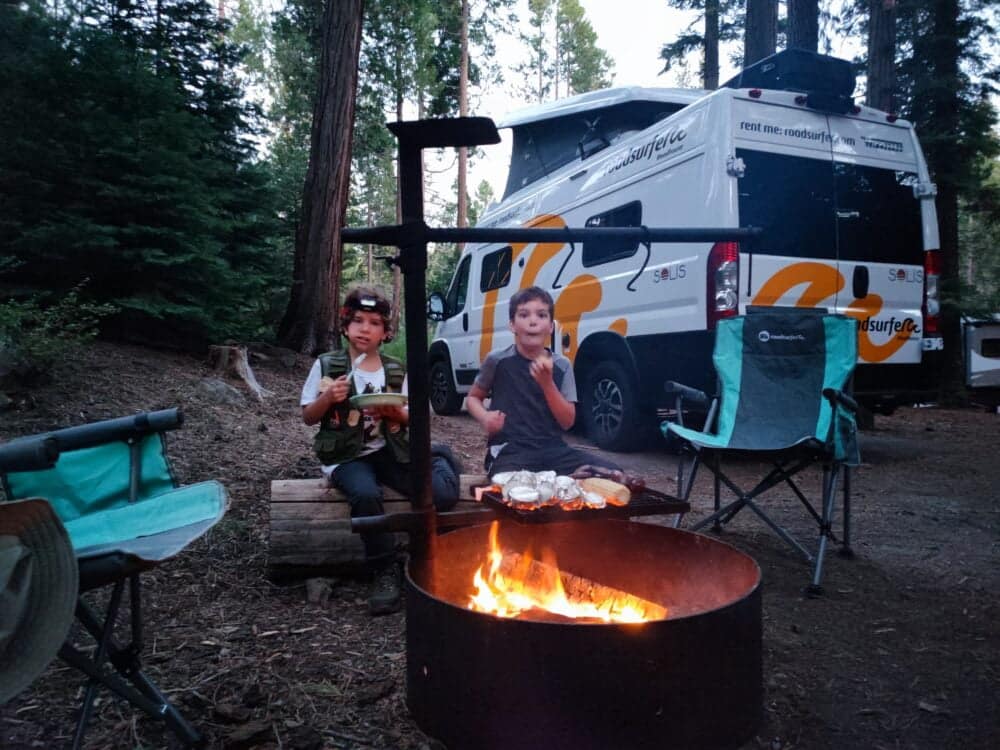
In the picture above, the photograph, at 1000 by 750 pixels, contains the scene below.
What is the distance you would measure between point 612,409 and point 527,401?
2.88 m

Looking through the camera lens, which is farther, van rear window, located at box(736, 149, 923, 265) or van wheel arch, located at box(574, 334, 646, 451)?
van wheel arch, located at box(574, 334, 646, 451)

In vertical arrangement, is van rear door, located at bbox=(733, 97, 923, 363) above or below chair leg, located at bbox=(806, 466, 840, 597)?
above

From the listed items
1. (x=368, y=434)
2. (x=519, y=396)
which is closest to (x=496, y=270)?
(x=519, y=396)

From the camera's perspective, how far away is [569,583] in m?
2.19

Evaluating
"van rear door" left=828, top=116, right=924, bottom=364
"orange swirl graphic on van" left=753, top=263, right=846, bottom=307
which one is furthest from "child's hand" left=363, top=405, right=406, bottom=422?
"van rear door" left=828, top=116, right=924, bottom=364

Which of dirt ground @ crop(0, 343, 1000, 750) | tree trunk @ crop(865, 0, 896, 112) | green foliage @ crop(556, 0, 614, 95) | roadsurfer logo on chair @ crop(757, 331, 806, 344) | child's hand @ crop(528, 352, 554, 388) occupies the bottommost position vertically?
dirt ground @ crop(0, 343, 1000, 750)

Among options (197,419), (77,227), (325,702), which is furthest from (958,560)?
(77,227)

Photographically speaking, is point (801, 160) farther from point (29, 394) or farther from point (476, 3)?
point (476, 3)

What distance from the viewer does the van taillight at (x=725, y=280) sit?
181 inches

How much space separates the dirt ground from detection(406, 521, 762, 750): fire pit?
91mm

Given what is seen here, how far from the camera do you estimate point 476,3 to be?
18.7 meters

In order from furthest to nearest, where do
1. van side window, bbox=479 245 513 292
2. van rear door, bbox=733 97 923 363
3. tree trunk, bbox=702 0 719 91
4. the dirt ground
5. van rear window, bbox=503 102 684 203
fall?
tree trunk, bbox=702 0 719 91, van side window, bbox=479 245 513 292, van rear window, bbox=503 102 684 203, van rear door, bbox=733 97 923 363, the dirt ground

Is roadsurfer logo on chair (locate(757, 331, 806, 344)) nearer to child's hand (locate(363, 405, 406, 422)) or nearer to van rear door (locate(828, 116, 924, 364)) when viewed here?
van rear door (locate(828, 116, 924, 364))

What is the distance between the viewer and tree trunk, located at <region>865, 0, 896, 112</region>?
365 inches
